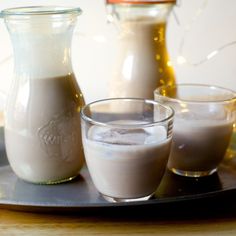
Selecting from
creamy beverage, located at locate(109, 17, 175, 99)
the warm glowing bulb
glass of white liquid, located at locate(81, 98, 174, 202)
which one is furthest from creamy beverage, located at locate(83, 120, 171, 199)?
the warm glowing bulb

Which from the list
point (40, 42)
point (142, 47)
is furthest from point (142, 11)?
point (40, 42)

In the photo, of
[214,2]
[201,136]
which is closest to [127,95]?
[201,136]

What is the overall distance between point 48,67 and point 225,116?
0.71ft

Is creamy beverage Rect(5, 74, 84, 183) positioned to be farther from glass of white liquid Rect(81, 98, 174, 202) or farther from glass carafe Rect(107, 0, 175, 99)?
glass carafe Rect(107, 0, 175, 99)

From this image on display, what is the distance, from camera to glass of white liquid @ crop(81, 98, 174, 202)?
1.77 ft

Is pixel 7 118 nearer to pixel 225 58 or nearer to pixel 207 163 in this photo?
pixel 207 163

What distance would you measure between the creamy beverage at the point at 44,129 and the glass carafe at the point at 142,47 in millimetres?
140

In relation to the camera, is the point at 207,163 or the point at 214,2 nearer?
the point at 207,163

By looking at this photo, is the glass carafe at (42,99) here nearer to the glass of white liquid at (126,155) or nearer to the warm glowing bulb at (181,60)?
the glass of white liquid at (126,155)

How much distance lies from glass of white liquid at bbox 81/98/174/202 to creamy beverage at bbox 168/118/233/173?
46mm

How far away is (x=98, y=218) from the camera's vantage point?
1.83ft

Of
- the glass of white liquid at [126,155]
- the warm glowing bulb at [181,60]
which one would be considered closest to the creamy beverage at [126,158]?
the glass of white liquid at [126,155]

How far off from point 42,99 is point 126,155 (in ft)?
0.37

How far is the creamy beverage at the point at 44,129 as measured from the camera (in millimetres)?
579
